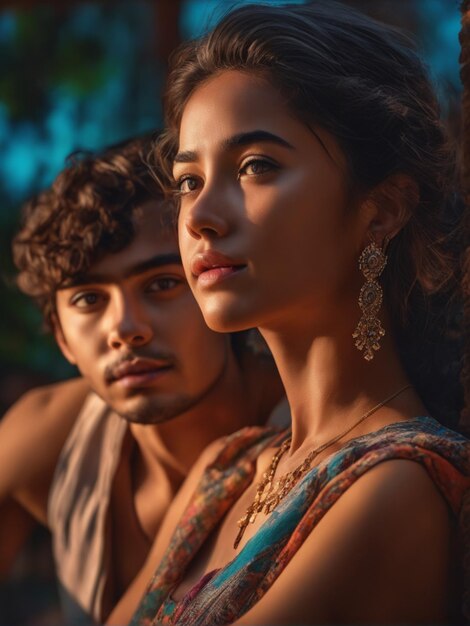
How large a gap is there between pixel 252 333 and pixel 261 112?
0.71m

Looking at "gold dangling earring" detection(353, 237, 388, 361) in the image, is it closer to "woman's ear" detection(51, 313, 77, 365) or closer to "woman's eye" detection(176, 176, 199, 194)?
"woman's eye" detection(176, 176, 199, 194)

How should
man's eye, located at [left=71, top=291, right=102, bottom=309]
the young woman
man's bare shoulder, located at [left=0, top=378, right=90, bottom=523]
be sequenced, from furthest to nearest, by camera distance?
1. man's bare shoulder, located at [left=0, top=378, right=90, bottom=523]
2. man's eye, located at [left=71, top=291, right=102, bottom=309]
3. the young woman

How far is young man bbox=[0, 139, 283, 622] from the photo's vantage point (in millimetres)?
2438

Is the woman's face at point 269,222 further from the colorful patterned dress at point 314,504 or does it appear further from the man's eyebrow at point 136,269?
the man's eyebrow at point 136,269

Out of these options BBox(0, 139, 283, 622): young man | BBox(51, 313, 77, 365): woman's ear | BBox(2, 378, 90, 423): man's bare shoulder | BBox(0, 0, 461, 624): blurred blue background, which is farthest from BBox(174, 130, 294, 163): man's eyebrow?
BBox(0, 0, 461, 624): blurred blue background

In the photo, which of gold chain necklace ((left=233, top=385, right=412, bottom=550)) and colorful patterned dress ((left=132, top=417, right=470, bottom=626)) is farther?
gold chain necklace ((left=233, top=385, right=412, bottom=550))

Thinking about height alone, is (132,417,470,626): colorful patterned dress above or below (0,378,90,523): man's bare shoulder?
below

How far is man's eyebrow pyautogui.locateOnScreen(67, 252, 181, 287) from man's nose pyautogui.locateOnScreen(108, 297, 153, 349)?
2.3 inches

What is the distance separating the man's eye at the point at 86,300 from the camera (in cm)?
253

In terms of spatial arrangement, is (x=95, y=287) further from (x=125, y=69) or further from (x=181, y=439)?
(x=125, y=69)

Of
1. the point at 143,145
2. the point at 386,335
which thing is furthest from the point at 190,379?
the point at 386,335

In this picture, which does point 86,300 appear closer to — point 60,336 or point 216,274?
point 60,336

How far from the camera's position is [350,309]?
1.77 m

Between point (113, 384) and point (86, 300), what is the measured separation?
8.7 inches
